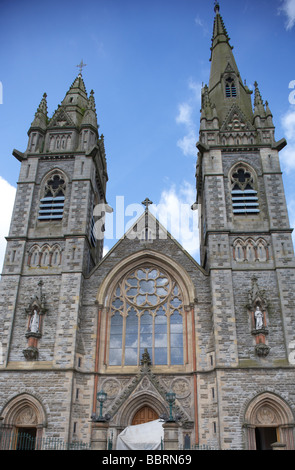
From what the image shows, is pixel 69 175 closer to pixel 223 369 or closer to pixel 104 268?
pixel 104 268

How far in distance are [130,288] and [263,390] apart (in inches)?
302

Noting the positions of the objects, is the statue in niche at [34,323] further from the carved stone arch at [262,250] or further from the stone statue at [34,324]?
the carved stone arch at [262,250]

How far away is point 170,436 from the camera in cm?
1391

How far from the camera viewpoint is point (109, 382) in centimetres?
1939

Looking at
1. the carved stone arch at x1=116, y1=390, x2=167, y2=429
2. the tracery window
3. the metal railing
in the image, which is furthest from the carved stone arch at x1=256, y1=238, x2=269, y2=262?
the metal railing

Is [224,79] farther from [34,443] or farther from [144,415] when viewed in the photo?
[34,443]

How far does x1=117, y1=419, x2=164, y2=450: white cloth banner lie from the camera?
15.7m

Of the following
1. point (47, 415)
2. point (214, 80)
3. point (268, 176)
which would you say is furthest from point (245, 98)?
point (47, 415)

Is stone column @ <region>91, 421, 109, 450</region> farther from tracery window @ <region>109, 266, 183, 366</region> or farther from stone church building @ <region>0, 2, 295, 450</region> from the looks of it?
tracery window @ <region>109, 266, 183, 366</region>

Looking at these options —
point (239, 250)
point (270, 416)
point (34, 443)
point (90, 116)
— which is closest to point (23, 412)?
point (34, 443)

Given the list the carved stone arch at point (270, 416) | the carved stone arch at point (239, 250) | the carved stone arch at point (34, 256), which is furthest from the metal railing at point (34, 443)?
the carved stone arch at point (239, 250)

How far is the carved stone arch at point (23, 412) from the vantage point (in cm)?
1811

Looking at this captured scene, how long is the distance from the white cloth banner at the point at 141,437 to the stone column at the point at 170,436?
167 cm

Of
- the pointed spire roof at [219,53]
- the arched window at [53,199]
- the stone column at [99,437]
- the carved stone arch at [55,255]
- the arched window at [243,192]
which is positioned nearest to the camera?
the stone column at [99,437]
